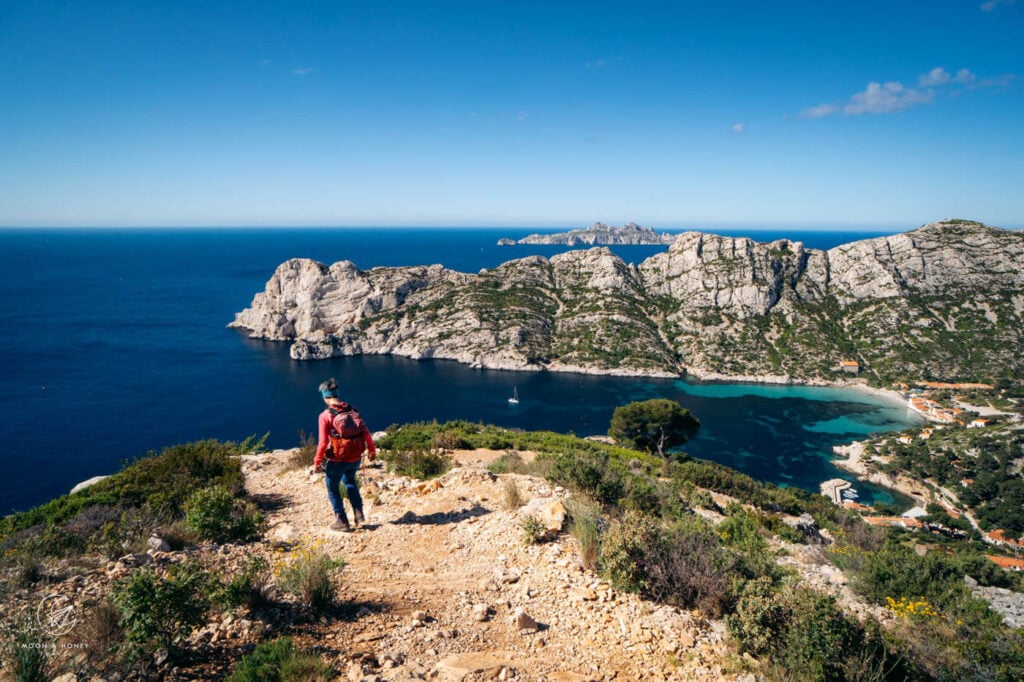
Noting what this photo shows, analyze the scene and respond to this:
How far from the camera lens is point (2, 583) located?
189 inches

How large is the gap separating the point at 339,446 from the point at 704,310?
303ft

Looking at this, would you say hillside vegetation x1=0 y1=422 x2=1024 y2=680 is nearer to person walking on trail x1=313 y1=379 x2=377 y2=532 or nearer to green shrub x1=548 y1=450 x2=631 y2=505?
green shrub x1=548 y1=450 x2=631 y2=505

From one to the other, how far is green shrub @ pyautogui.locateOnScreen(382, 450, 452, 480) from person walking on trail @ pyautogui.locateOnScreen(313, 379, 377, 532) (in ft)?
10.2

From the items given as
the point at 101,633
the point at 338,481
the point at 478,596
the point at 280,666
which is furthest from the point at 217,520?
the point at 478,596

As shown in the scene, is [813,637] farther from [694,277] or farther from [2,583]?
[694,277]

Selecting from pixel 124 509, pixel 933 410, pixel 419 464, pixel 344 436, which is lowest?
pixel 933 410

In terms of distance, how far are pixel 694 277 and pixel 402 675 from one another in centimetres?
10001

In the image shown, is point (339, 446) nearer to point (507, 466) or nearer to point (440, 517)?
point (440, 517)

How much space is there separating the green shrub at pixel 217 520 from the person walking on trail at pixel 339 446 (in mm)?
1211

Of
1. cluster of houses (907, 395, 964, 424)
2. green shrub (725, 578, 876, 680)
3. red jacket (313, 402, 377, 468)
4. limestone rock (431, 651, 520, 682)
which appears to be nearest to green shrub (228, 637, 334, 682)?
limestone rock (431, 651, 520, 682)

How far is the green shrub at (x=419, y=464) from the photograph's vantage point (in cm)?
1062

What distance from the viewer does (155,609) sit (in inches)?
161

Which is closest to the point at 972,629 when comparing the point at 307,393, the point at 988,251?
the point at 307,393

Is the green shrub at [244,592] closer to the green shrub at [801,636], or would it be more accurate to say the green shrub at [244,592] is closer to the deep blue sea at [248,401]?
the green shrub at [801,636]
